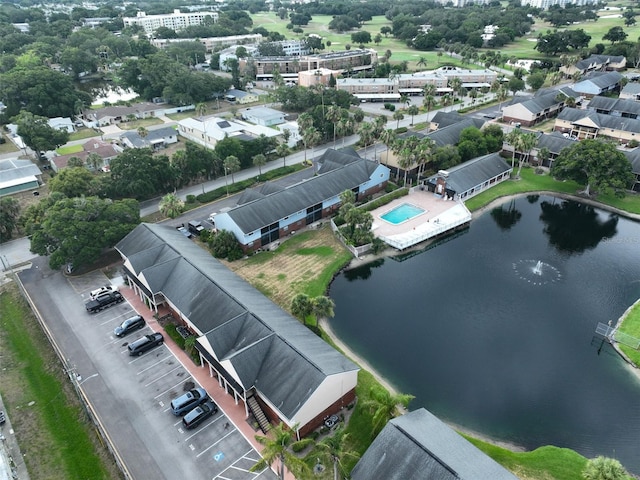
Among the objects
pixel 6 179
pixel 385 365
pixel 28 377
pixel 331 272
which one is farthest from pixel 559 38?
pixel 28 377

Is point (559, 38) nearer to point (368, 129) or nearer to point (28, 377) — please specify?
point (368, 129)

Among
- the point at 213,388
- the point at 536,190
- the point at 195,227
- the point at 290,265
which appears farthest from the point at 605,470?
the point at 536,190

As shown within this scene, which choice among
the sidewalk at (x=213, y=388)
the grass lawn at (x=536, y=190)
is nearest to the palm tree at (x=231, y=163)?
the sidewalk at (x=213, y=388)

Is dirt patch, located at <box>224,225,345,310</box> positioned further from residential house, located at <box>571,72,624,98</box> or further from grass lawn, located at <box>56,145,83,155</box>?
residential house, located at <box>571,72,624,98</box>

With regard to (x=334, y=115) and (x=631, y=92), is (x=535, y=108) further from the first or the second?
(x=334, y=115)

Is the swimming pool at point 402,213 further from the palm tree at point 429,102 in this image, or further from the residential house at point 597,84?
the residential house at point 597,84

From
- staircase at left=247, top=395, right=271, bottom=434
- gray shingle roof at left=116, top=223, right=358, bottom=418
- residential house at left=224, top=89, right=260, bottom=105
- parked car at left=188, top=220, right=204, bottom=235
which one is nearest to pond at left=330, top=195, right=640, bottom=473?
gray shingle roof at left=116, top=223, right=358, bottom=418
